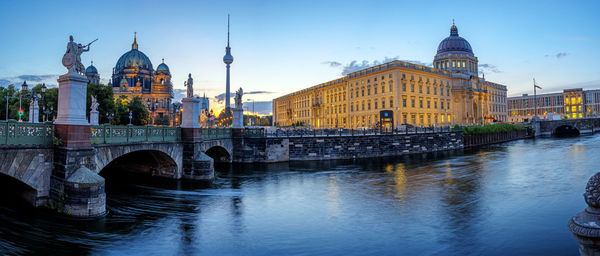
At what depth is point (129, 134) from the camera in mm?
16594

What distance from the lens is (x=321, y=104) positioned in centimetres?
9762

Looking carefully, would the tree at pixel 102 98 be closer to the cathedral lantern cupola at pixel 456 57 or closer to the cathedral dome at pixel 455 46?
the cathedral lantern cupola at pixel 456 57

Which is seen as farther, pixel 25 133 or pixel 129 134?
pixel 129 134

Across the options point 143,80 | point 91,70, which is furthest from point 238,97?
point 143,80

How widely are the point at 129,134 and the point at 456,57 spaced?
102m

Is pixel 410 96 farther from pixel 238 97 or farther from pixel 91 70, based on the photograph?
pixel 91 70

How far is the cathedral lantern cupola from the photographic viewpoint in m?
98.5

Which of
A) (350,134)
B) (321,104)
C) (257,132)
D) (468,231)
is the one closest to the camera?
(468,231)

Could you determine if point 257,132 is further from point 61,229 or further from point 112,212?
point 61,229

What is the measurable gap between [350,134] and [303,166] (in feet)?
35.9

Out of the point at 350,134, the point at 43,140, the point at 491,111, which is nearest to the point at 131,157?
the point at 43,140

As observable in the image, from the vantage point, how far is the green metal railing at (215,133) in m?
25.3

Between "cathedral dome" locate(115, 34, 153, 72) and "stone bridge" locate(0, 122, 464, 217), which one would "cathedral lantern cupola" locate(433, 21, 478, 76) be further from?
"cathedral dome" locate(115, 34, 153, 72)

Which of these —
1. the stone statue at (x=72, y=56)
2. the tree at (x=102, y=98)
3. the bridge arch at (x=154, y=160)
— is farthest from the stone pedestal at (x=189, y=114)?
the tree at (x=102, y=98)
